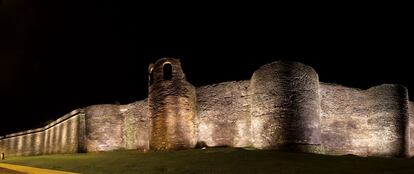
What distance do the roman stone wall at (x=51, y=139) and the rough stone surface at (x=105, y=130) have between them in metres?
1.04

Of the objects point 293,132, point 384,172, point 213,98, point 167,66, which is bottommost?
point 384,172

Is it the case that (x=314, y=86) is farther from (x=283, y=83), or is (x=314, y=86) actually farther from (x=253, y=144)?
(x=253, y=144)

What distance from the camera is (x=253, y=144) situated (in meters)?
24.6

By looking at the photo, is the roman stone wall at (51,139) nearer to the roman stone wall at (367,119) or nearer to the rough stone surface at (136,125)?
the rough stone surface at (136,125)

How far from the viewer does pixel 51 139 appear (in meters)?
42.3

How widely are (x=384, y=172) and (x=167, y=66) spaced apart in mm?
14533

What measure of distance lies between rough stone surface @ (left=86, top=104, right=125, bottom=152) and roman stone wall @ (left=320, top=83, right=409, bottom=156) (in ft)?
45.4

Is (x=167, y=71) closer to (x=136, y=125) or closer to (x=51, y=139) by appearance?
(x=136, y=125)

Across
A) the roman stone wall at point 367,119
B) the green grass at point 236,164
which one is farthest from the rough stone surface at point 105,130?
the roman stone wall at point 367,119

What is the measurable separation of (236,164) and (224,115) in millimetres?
7069

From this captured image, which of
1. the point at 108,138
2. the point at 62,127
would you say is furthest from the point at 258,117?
the point at 62,127

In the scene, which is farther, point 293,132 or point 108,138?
point 108,138

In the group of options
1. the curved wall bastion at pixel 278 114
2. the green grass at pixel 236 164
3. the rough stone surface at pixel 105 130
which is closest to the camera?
the green grass at pixel 236 164

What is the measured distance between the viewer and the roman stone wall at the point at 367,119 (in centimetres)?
2606
